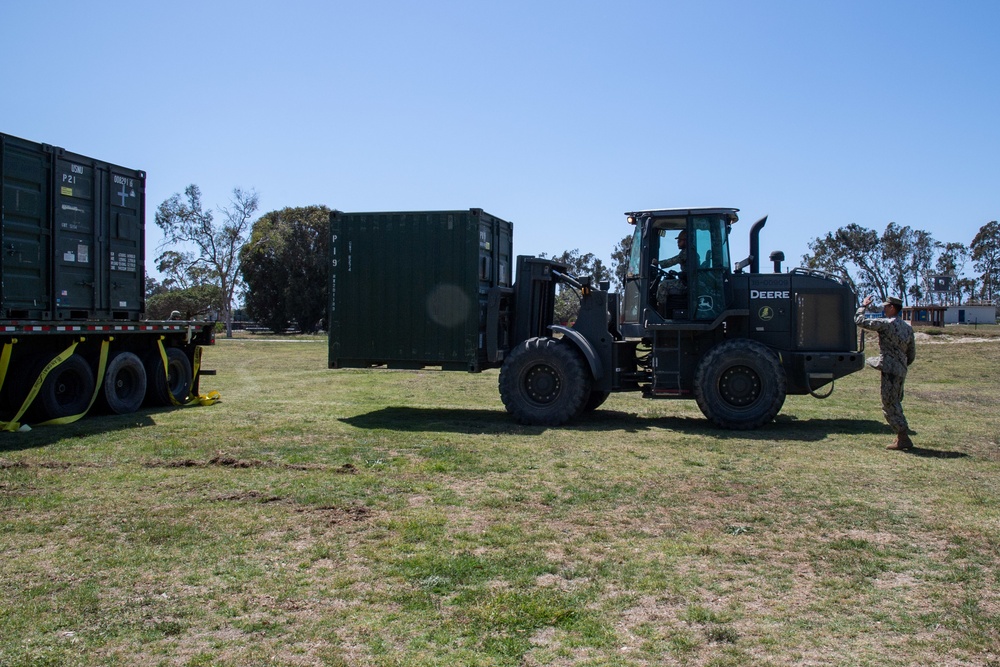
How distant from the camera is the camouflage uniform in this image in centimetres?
1034

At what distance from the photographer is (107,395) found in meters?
13.1

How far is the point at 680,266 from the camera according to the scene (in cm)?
1270

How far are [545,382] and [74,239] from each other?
25.0 feet

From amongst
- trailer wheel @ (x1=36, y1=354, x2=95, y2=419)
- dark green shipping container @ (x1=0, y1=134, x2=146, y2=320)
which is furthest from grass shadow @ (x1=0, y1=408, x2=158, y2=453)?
dark green shipping container @ (x1=0, y1=134, x2=146, y2=320)

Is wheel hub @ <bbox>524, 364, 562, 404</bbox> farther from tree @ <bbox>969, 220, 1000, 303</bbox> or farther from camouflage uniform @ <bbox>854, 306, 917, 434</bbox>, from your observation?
tree @ <bbox>969, 220, 1000, 303</bbox>

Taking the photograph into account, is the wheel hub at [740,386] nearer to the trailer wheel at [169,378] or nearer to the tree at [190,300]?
the trailer wheel at [169,378]

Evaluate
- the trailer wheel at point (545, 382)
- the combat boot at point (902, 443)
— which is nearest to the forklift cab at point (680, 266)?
the trailer wheel at point (545, 382)

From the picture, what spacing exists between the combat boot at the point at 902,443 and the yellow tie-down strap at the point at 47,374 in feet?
37.7

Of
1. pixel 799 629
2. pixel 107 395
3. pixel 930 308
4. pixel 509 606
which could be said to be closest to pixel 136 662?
pixel 509 606

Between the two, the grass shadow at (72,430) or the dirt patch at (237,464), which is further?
the grass shadow at (72,430)

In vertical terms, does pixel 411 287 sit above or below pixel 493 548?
above

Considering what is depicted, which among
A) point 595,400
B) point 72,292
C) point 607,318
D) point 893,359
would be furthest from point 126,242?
point 893,359

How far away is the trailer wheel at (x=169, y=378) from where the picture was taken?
47.7ft

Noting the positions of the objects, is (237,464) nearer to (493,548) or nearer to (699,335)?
(493,548)
